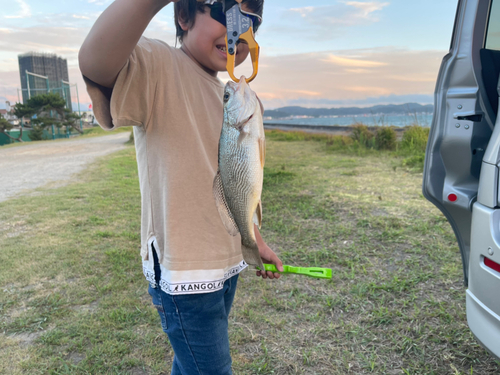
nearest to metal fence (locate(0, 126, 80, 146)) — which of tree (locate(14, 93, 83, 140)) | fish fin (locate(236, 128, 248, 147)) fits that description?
tree (locate(14, 93, 83, 140))

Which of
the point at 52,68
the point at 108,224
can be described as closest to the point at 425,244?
the point at 108,224

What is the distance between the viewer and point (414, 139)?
984 cm

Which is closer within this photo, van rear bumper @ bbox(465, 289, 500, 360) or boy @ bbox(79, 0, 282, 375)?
boy @ bbox(79, 0, 282, 375)

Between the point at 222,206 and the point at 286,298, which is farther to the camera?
the point at 286,298

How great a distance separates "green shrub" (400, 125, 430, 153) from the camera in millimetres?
9539

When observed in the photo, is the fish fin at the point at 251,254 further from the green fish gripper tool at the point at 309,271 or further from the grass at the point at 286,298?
the grass at the point at 286,298

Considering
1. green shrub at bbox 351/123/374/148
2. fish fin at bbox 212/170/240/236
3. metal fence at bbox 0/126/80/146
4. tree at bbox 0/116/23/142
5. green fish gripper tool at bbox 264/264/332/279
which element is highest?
fish fin at bbox 212/170/240/236

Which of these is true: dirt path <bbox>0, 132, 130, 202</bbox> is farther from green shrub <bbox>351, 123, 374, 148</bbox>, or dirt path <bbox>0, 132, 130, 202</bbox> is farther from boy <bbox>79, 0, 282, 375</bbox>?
green shrub <bbox>351, 123, 374, 148</bbox>

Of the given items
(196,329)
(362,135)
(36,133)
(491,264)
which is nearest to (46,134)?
(36,133)

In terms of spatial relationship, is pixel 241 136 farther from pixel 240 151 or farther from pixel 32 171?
pixel 32 171

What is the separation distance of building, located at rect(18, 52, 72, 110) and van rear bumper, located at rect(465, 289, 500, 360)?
100.0ft

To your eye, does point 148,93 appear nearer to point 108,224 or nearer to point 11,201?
point 108,224

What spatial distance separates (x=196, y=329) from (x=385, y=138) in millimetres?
10071

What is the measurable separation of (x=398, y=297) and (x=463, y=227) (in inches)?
50.1
